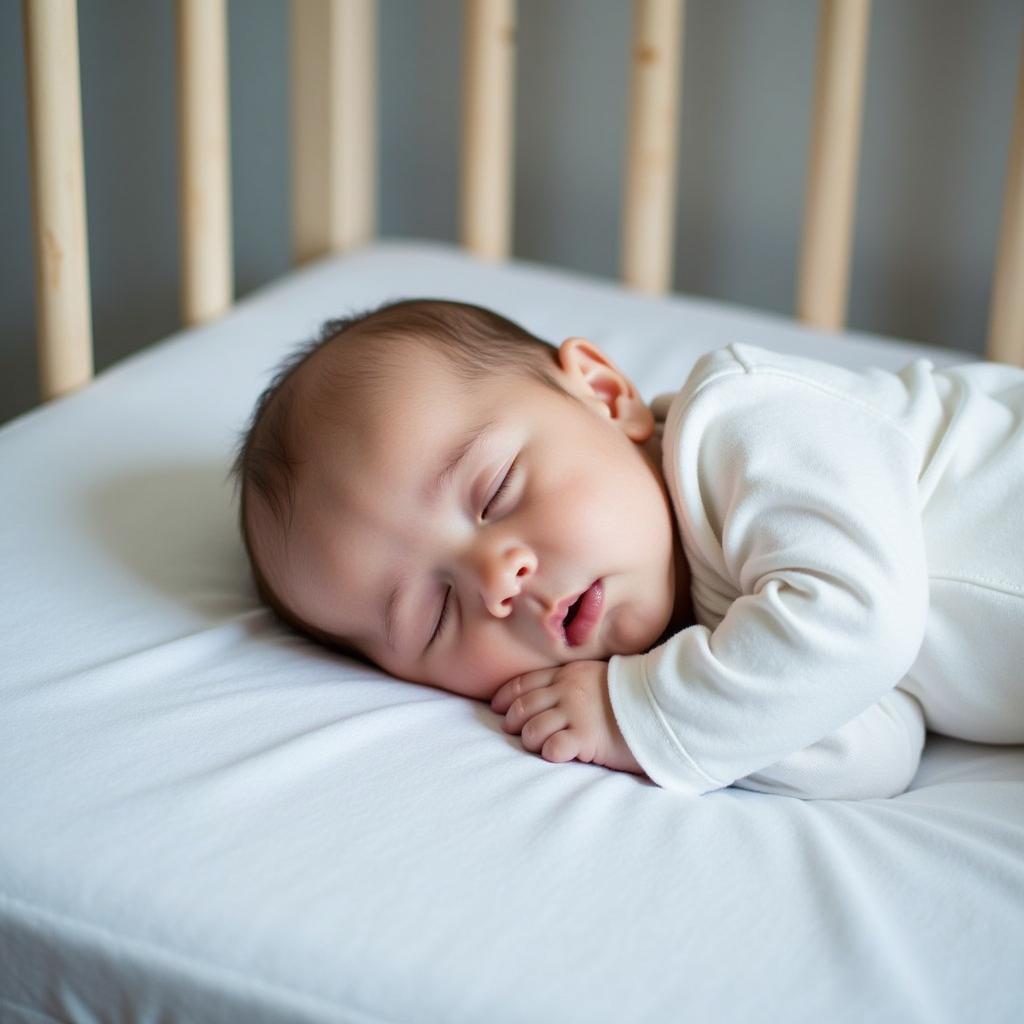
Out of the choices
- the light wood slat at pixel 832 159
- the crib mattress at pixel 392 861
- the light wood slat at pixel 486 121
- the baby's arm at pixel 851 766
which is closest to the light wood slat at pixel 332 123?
the light wood slat at pixel 486 121

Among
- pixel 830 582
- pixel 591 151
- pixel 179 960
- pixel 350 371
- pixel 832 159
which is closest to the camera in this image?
pixel 179 960

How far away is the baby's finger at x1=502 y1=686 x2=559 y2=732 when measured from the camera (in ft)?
2.69

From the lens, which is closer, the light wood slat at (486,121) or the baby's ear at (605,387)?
the baby's ear at (605,387)

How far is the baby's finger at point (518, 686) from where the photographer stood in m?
0.84

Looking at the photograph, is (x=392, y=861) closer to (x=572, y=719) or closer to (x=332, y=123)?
(x=572, y=719)

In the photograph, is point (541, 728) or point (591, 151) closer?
point (541, 728)

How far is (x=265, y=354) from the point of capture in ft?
4.18

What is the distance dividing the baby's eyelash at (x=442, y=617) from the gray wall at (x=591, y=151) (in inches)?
41.0

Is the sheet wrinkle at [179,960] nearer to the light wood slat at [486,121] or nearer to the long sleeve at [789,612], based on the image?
the long sleeve at [789,612]

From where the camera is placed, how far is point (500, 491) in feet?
2.76

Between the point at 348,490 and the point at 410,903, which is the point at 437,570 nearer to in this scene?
the point at 348,490

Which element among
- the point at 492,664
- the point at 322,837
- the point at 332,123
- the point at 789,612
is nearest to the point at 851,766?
the point at 789,612

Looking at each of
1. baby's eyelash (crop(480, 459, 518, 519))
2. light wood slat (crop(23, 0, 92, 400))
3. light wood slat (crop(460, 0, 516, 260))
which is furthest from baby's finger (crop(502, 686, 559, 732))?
light wood slat (crop(460, 0, 516, 260))

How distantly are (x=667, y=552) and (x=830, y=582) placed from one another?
13 centimetres
